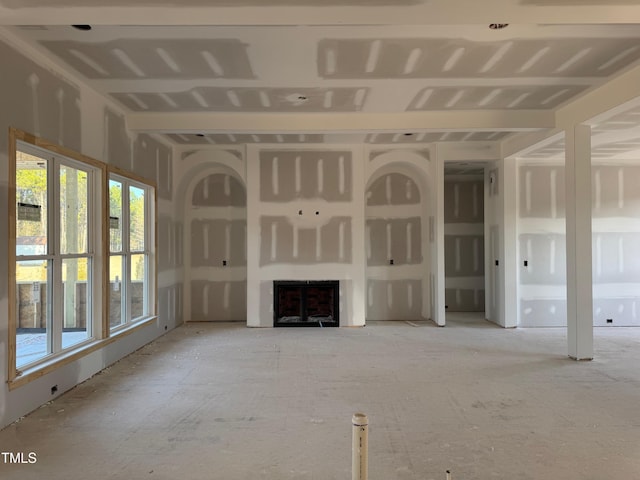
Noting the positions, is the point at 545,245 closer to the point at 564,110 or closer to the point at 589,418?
the point at 564,110

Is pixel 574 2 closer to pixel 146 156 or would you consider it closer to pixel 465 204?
pixel 146 156

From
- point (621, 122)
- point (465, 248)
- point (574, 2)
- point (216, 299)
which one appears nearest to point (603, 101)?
point (621, 122)

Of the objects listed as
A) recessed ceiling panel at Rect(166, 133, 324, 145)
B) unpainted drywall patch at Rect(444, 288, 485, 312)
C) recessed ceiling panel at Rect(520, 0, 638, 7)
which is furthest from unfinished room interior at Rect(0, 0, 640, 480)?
unpainted drywall patch at Rect(444, 288, 485, 312)

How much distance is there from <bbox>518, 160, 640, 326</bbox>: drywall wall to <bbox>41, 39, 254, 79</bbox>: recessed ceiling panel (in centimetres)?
549

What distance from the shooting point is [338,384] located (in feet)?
13.6

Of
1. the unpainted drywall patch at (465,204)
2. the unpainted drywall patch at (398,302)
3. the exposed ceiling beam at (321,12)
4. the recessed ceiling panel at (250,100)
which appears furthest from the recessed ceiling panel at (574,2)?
the unpainted drywall patch at (465,204)

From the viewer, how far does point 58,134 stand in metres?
3.83

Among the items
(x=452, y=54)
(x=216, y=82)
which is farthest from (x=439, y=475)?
(x=216, y=82)

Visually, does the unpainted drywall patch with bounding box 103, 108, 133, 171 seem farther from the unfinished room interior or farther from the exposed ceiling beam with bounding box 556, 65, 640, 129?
the exposed ceiling beam with bounding box 556, 65, 640, 129

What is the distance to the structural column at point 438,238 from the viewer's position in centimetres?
712

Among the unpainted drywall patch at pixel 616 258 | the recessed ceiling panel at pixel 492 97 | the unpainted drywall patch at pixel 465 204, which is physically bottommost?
the unpainted drywall patch at pixel 616 258

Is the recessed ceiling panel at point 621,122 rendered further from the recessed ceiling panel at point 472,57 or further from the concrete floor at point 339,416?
the concrete floor at point 339,416

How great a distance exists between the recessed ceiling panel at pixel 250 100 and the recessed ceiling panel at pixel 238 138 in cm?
121

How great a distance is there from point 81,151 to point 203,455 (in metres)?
3.22
